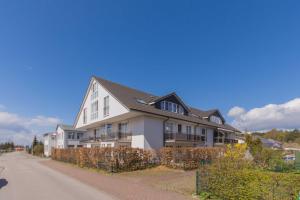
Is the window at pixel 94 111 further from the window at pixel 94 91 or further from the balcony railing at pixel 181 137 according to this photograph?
the balcony railing at pixel 181 137

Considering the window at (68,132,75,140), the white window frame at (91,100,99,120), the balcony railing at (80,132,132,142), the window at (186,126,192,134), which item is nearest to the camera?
the balcony railing at (80,132,132,142)

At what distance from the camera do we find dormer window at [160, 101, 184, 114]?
100ft

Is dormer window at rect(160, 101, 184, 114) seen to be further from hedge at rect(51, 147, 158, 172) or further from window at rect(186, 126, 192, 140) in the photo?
hedge at rect(51, 147, 158, 172)

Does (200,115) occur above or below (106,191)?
above

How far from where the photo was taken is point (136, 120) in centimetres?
→ 2684

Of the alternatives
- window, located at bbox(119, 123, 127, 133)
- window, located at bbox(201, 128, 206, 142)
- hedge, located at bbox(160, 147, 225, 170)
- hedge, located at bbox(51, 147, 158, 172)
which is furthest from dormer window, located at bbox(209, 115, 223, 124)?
hedge, located at bbox(51, 147, 158, 172)

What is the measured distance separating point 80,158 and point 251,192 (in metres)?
21.9

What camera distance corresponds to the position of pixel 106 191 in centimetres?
1162

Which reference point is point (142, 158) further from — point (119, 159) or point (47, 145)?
point (47, 145)

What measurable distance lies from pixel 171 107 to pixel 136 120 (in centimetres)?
698

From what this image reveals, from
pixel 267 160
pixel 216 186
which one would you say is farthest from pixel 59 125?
pixel 216 186

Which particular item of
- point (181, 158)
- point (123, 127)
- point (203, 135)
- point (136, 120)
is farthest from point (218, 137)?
point (181, 158)

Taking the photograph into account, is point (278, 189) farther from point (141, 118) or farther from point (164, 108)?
point (164, 108)

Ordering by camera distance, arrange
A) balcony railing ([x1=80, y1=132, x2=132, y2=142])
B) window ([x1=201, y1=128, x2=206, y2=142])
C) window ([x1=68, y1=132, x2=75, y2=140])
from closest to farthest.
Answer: balcony railing ([x1=80, y1=132, x2=132, y2=142]) < window ([x1=201, y1=128, x2=206, y2=142]) < window ([x1=68, y1=132, x2=75, y2=140])
